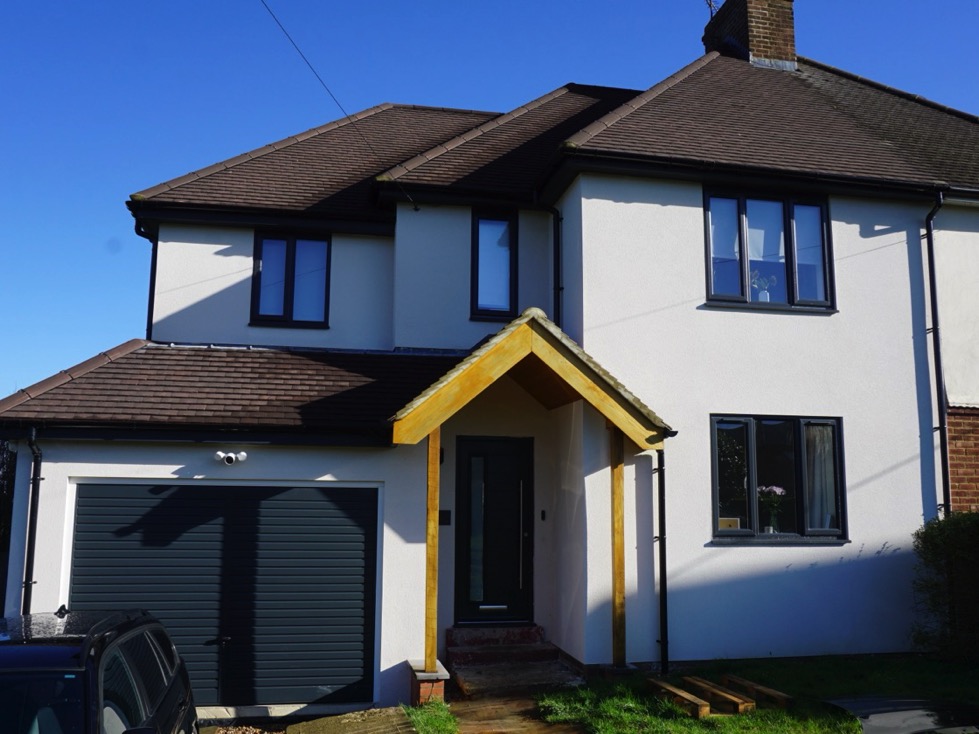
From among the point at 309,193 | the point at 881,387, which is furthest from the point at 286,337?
the point at 881,387

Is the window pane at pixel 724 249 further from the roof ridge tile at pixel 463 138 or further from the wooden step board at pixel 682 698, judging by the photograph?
the wooden step board at pixel 682 698

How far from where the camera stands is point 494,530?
36.4 ft

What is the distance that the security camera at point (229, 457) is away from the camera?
9242 millimetres

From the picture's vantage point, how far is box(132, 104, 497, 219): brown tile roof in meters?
12.7

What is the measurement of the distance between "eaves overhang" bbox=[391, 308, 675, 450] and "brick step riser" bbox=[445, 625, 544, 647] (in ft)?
9.63

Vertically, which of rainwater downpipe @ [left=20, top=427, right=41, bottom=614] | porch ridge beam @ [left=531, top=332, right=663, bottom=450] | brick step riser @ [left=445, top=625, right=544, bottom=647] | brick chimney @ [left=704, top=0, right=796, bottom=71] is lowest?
brick step riser @ [left=445, top=625, right=544, bottom=647]

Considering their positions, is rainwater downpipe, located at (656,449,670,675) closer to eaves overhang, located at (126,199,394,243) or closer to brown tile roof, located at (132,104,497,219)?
eaves overhang, located at (126,199,394,243)

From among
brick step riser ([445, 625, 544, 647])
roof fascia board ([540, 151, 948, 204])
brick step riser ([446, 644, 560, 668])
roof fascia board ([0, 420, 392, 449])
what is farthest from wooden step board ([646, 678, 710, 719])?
roof fascia board ([540, 151, 948, 204])

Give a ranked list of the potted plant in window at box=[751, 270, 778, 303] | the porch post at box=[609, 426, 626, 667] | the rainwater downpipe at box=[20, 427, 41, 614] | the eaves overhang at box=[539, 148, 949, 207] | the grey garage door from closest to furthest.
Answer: the rainwater downpipe at box=[20, 427, 41, 614] < the grey garage door < the porch post at box=[609, 426, 626, 667] < the eaves overhang at box=[539, 148, 949, 207] < the potted plant in window at box=[751, 270, 778, 303]

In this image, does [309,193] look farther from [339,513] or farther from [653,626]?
[653,626]

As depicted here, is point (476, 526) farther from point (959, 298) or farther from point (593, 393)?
point (959, 298)

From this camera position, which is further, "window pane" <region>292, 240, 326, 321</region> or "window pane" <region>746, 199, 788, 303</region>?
"window pane" <region>292, 240, 326, 321</region>

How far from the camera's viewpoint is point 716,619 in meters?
10.0

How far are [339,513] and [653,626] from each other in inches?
150
